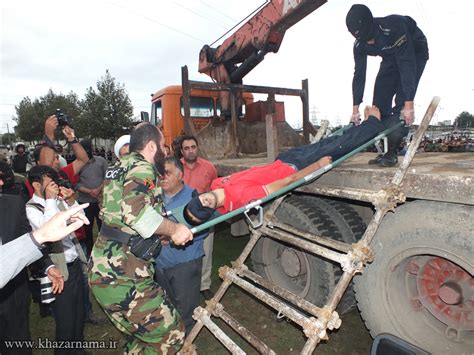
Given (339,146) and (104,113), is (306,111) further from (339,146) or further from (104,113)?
(104,113)

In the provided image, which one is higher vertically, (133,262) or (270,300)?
(133,262)

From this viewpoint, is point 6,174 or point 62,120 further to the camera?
point 62,120

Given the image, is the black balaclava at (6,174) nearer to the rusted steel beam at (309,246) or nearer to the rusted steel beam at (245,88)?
the rusted steel beam at (309,246)

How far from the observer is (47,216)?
248cm

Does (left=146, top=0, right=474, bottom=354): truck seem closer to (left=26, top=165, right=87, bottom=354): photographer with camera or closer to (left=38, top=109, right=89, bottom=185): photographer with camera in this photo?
(left=26, top=165, right=87, bottom=354): photographer with camera

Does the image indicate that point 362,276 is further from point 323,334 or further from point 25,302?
point 25,302

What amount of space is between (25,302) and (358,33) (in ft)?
12.1

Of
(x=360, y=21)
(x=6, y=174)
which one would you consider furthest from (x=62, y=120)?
(x=360, y=21)

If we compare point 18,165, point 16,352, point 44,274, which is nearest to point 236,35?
point 44,274

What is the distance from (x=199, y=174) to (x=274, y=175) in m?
1.33

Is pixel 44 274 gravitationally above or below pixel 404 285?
above

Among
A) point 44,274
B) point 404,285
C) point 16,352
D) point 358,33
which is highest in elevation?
point 358,33

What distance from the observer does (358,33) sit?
2.96 metres

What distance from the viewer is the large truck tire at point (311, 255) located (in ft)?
9.09
